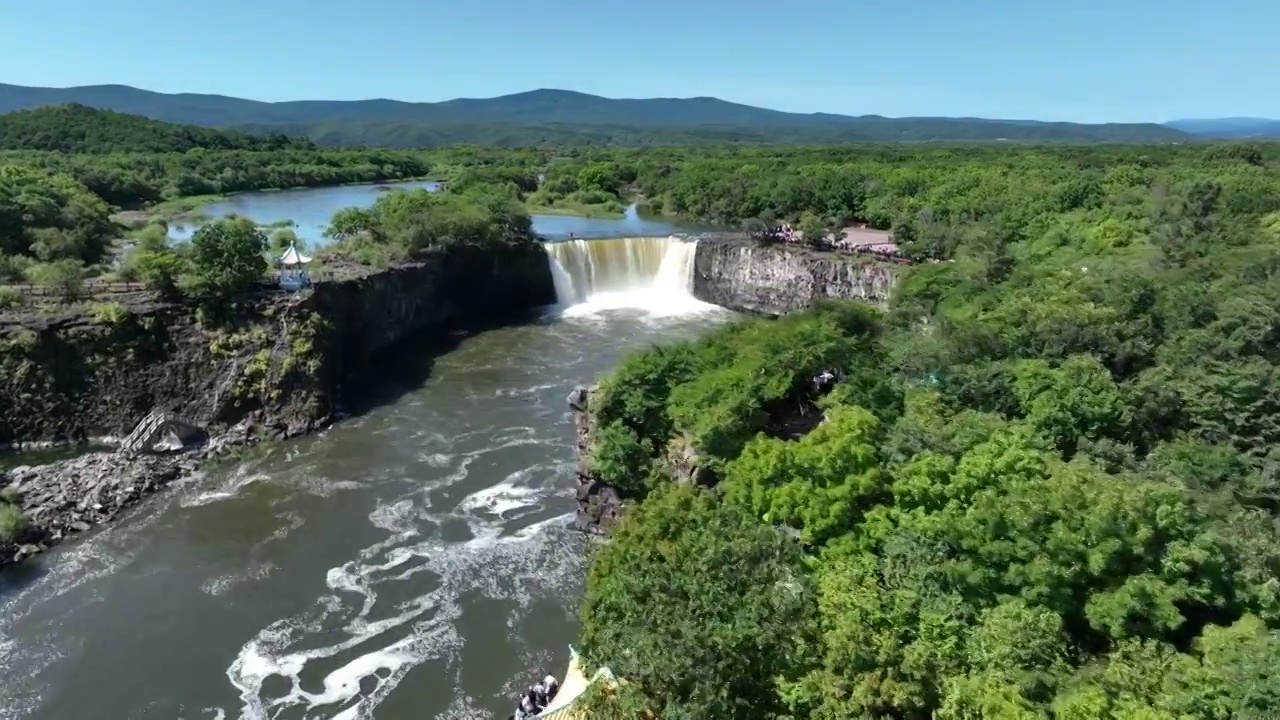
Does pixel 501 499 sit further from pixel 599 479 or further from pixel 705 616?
pixel 705 616

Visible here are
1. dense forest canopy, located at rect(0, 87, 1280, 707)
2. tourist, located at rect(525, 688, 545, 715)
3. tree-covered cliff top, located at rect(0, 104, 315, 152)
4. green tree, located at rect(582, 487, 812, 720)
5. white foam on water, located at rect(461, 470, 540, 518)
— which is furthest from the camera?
tree-covered cliff top, located at rect(0, 104, 315, 152)

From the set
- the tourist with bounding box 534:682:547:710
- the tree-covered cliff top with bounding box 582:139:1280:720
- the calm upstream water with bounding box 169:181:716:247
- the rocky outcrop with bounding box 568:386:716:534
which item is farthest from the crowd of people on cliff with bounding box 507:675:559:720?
the calm upstream water with bounding box 169:181:716:247

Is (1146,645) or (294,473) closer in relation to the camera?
(1146,645)

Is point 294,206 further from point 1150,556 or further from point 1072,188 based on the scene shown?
point 1150,556

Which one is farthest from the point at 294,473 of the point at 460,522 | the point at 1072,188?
the point at 1072,188

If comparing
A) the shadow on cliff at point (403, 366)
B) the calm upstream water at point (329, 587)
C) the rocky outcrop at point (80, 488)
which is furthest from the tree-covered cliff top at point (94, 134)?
the calm upstream water at point (329, 587)

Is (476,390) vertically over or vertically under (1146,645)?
under

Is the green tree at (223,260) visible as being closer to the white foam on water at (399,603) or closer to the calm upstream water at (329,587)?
the calm upstream water at (329,587)

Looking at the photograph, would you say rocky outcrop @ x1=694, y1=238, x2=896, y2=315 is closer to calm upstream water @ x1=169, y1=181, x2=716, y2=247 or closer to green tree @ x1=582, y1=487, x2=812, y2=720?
calm upstream water @ x1=169, y1=181, x2=716, y2=247

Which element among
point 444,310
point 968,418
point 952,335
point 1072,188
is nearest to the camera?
point 968,418
